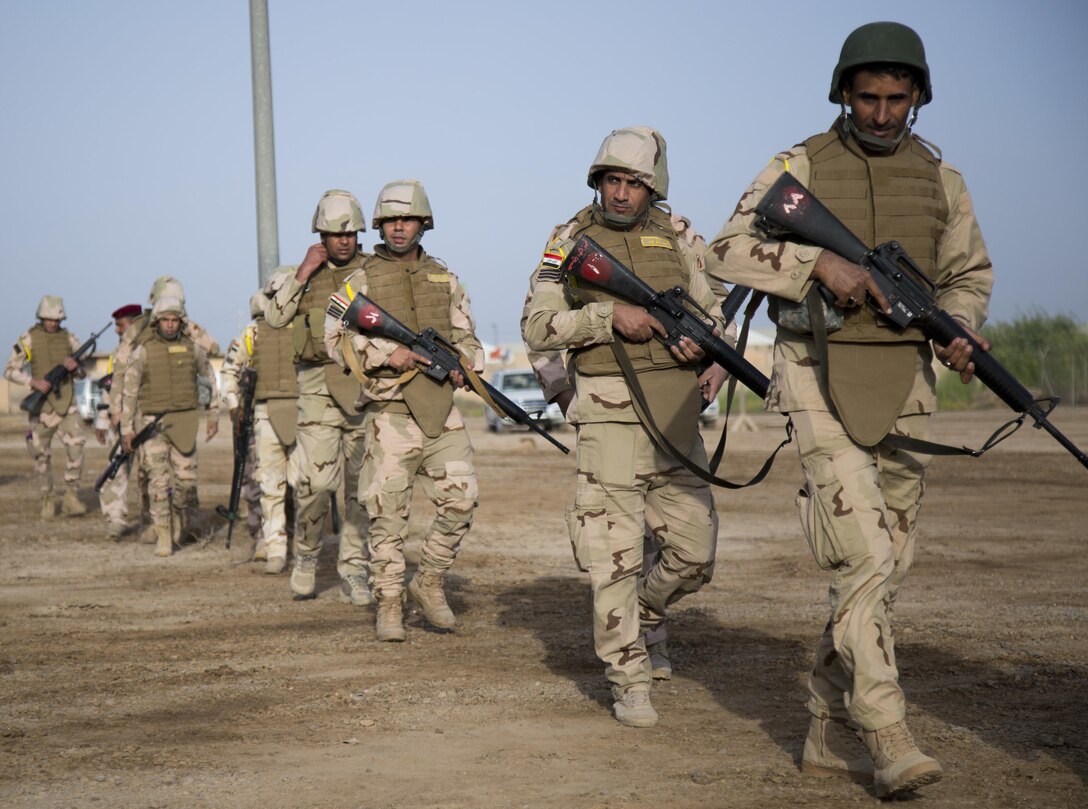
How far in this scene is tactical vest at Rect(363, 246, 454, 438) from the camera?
320 inches

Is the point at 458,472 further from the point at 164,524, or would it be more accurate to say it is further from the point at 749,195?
the point at 164,524

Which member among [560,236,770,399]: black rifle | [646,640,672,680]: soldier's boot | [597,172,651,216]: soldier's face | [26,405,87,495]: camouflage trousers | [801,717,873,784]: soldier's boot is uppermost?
[597,172,651,216]: soldier's face

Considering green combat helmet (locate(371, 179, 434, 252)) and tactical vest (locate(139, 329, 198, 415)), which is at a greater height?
green combat helmet (locate(371, 179, 434, 252))

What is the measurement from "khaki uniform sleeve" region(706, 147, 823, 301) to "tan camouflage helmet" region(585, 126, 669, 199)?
1.11 metres

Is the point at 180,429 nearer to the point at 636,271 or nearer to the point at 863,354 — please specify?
the point at 636,271

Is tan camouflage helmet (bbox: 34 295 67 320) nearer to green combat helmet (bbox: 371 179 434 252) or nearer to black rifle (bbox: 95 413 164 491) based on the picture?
black rifle (bbox: 95 413 164 491)

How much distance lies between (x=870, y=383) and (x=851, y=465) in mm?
294

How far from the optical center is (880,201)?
4.85m

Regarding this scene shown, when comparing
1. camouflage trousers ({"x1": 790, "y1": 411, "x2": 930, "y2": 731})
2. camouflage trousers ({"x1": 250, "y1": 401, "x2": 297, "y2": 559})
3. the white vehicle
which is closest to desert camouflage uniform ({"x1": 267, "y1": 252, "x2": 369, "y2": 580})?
camouflage trousers ({"x1": 250, "y1": 401, "x2": 297, "y2": 559})

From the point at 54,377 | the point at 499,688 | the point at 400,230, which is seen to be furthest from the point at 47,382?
the point at 499,688

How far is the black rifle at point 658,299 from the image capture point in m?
6.01

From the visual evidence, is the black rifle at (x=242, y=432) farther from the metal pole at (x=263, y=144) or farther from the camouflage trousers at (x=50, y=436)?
the camouflage trousers at (x=50, y=436)

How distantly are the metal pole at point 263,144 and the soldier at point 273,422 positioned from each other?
0.76 m

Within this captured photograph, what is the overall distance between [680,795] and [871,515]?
116 cm
